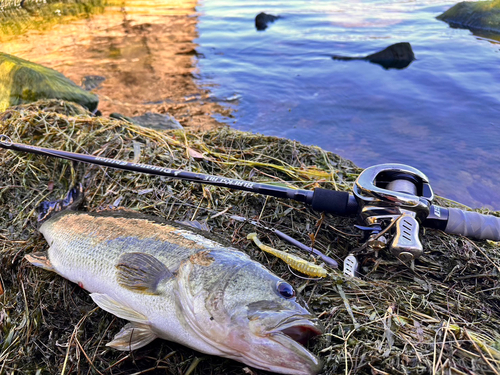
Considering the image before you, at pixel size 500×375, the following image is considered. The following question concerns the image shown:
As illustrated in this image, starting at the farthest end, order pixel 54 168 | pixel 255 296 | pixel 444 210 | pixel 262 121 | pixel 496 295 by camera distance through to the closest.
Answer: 1. pixel 262 121
2. pixel 54 168
3. pixel 444 210
4. pixel 496 295
5. pixel 255 296

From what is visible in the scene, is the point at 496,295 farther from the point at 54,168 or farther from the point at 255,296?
the point at 54,168

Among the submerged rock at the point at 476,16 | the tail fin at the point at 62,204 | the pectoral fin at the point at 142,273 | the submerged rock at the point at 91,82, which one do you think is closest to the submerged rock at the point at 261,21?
the submerged rock at the point at 476,16

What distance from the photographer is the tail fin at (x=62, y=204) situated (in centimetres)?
345

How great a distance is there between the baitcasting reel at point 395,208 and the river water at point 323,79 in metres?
3.94

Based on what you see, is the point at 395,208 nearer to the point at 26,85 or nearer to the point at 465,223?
the point at 465,223

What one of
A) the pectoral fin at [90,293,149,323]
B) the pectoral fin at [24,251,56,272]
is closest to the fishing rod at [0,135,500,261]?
the pectoral fin at [24,251,56,272]

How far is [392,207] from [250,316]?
1.41m

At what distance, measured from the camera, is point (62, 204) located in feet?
11.5

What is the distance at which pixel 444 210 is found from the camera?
2988mm

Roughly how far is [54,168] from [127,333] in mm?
2451

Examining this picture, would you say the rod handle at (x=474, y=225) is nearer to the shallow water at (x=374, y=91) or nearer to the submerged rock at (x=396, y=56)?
the shallow water at (x=374, y=91)

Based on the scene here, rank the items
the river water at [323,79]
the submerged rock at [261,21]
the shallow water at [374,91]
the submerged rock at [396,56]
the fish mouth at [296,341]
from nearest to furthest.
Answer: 1. the fish mouth at [296,341]
2. the shallow water at [374,91]
3. the river water at [323,79]
4. the submerged rock at [396,56]
5. the submerged rock at [261,21]

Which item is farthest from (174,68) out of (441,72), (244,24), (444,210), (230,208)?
(444,210)

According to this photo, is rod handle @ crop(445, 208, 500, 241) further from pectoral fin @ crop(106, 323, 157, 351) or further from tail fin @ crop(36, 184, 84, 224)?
tail fin @ crop(36, 184, 84, 224)
